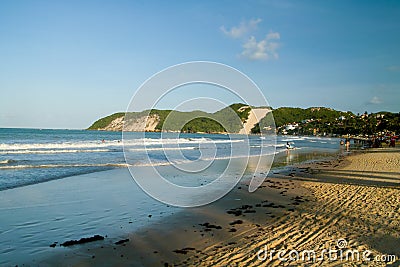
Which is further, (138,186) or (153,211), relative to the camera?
(138,186)

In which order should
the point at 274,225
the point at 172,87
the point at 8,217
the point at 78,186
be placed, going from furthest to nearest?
the point at 78,186, the point at 172,87, the point at 8,217, the point at 274,225

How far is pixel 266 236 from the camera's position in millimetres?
6652

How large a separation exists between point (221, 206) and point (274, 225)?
2.77 metres

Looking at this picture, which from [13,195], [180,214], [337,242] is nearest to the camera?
[337,242]

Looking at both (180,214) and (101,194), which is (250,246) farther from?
(101,194)

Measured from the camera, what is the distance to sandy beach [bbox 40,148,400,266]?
540cm

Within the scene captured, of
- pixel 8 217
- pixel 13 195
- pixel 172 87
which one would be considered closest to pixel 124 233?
pixel 8 217

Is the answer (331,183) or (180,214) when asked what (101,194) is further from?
(331,183)

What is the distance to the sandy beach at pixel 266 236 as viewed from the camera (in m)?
5.40

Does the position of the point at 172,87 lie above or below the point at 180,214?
above

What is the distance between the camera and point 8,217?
816cm

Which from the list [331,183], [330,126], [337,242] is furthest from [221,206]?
[330,126]

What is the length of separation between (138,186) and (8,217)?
19.4ft

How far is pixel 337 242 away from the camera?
6035 millimetres
